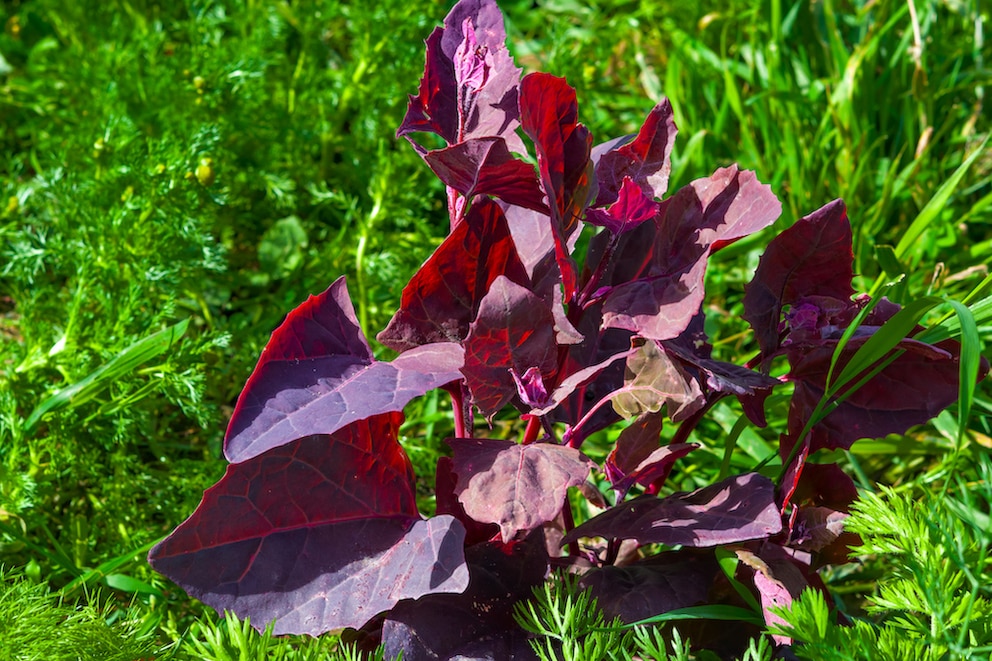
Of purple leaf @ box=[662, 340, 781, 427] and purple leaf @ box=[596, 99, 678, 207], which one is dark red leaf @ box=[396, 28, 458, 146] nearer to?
purple leaf @ box=[596, 99, 678, 207]

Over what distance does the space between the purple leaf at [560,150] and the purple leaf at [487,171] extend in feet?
0.12

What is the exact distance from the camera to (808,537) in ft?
3.83

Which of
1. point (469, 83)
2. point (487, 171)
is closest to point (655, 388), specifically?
point (487, 171)

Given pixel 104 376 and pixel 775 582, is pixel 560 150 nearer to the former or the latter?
pixel 775 582

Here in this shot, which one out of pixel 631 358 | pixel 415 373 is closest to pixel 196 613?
pixel 415 373

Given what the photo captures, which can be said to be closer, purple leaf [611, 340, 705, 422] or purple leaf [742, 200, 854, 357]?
purple leaf [611, 340, 705, 422]

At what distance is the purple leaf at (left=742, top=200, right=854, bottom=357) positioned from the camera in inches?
46.5

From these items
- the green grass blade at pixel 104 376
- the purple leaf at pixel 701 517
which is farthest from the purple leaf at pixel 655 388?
the green grass blade at pixel 104 376

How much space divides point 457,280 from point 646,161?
291mm

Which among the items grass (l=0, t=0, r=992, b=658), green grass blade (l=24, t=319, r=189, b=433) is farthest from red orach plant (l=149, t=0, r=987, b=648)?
green grass blade (l=24, t=319, r=189, b=433)

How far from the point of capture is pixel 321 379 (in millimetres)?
1125

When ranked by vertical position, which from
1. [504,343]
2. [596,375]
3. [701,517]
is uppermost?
[504,343]

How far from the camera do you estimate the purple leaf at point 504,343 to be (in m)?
1.08

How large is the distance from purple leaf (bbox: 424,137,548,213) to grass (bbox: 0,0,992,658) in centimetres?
63
